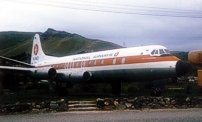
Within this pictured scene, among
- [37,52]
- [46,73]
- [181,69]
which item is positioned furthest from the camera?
[37,52]

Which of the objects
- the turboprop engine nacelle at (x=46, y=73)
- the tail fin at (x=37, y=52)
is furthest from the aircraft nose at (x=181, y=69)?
the tail fin at (x=37, y=52)

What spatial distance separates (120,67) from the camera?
2294cm

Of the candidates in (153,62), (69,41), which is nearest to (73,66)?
(153,62)

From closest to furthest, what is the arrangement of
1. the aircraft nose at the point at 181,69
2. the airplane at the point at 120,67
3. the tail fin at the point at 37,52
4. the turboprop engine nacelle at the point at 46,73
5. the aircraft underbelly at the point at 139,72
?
1. the aircraft nose at the point at 181,69
2. the aircraft underbelly at the point at 139,72
3. the airplane at the point at 120,67
4. the turboprop engine nacelle at the point at 46,73
5. the tail fin at the point at 37,52

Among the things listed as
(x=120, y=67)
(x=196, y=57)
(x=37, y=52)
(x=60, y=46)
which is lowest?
(x=120, y=67)

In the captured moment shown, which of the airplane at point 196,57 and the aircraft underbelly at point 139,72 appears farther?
the airplane at point 196,57

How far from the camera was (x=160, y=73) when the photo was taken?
20.3 metres

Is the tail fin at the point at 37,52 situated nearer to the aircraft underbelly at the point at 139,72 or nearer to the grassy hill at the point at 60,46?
the aircraft underbelly at the point at 139,72

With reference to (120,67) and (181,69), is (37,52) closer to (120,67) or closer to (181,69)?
(120,67)

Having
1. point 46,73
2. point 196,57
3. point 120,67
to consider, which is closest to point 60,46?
point 46,73

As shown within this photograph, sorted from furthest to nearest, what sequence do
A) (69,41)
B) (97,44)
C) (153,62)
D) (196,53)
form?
(69,41), (97,44), (196,53), (153,62)

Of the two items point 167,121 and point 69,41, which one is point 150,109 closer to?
point 167,121

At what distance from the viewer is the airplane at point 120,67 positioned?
20.2 meters

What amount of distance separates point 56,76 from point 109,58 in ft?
16.8
